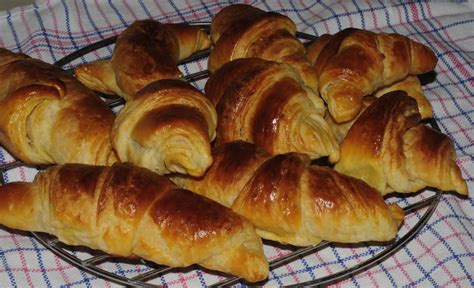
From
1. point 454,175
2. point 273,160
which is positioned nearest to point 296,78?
point 273,160

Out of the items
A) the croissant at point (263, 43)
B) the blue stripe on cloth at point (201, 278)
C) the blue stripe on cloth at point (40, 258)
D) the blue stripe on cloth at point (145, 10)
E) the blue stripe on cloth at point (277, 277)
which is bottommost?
the blue stripe on cloth at point (277, 277)

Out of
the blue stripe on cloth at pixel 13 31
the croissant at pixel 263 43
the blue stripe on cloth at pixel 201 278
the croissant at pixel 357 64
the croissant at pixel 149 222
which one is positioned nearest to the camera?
the croissant at pixel 149 222

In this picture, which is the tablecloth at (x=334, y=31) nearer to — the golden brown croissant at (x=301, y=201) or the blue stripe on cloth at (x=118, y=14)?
the blue stripe on cloth at (x=118, y=14)

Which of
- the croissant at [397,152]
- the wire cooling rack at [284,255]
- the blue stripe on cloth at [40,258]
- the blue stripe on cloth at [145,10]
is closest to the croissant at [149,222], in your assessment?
the wire cooling rack at [284,255]

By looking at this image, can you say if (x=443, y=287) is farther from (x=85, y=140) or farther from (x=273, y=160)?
(x=85, y=140)

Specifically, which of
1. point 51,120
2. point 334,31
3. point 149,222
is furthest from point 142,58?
point 334,31
